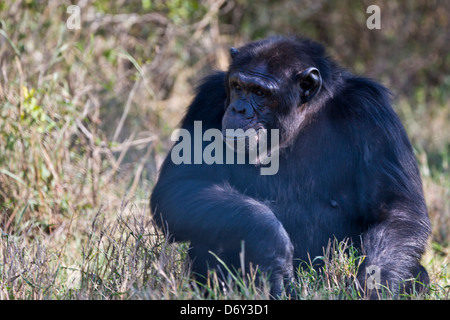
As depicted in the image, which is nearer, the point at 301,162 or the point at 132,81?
the point at 301,162

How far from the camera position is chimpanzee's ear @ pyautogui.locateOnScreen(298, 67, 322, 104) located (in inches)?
201

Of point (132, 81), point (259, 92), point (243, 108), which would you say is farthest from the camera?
point (132, 81)

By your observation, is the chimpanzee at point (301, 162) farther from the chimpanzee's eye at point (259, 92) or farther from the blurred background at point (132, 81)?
the blurred background at point (132, 81)

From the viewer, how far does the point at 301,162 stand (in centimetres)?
517

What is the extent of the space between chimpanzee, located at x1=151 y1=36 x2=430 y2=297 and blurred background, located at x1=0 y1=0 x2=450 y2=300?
619 mm

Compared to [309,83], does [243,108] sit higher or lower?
lower

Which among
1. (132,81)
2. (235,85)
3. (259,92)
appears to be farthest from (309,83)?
(132,81)

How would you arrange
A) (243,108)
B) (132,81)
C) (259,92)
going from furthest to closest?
(132,81)
(259,92)
(243,108)

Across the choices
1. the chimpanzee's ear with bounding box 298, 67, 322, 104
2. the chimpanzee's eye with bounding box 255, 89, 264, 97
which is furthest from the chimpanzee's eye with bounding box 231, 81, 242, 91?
the chimpanzee's ear with bounding box 298, 67, 322, 104

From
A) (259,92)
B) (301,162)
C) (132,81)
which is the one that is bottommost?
(301,162)

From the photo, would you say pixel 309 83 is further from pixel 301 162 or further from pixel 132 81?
pixel 132 81

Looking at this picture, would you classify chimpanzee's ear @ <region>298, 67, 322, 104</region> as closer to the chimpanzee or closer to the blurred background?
the chimpanzee

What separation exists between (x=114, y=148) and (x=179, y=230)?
9.06ft

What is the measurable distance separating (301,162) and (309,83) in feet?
2.08
